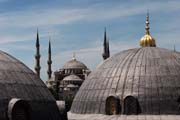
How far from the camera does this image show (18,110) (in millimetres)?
17766

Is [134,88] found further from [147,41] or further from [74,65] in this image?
[74,65]

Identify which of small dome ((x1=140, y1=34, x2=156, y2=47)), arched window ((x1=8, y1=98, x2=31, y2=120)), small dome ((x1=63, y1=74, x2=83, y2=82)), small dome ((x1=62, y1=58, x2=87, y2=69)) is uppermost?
small dome ((x1=140, y1=34, x2=156, y2=47))

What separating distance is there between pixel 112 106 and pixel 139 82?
2.42 m

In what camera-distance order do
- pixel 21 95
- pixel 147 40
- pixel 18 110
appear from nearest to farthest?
1. pixel 18 110
2. pixel 21 95
3. pixel 147 40

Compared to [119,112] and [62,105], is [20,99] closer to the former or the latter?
[62,105]

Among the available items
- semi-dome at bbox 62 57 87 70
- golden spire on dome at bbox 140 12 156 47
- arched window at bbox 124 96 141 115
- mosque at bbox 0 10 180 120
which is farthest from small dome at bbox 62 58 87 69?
arched window at bbox 124 96 141 115

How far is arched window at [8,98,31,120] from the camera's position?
17.4 metres

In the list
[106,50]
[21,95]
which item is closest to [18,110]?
[21,95]

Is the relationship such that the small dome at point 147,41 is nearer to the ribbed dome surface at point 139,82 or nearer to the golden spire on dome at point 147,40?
the golden spire on dome at point 147,40

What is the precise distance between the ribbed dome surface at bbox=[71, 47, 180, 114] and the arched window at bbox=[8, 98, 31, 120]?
41.3 feet

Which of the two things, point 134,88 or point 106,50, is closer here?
point 134,88

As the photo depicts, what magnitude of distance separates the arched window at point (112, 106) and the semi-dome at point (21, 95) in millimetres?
9932

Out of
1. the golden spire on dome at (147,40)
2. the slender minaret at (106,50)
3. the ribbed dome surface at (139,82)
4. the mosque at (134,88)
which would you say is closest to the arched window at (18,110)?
the mosque at (134,88)

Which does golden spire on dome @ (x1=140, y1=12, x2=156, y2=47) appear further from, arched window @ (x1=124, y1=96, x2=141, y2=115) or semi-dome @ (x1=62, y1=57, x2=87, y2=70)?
semi-dome @ (x1=62, y1=57, x2=87, y2=70)
